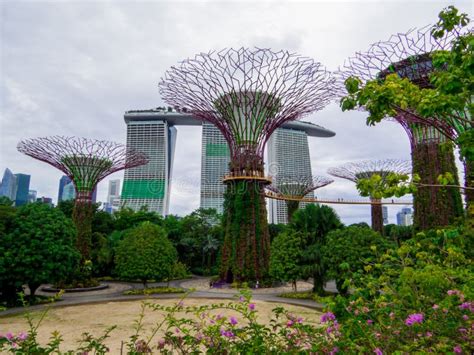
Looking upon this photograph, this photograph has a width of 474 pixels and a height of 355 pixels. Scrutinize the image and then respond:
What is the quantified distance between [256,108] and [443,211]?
1227cm

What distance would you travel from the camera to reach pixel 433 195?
61.7ft

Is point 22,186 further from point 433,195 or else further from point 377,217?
point 433,195

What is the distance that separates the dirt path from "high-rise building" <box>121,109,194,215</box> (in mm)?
64949

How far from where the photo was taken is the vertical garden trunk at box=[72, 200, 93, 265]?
74.4 ft

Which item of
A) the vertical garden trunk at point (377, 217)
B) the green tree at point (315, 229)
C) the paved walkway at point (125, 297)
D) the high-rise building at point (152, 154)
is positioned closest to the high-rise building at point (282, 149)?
the high-rise building at point (152, 154)

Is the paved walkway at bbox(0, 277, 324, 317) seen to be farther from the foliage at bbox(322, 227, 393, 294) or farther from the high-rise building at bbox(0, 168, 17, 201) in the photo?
the high-rise building at bbox(0, 168, 17, 201)

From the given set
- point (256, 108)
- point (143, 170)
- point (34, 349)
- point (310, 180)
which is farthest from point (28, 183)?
point (34, 349)

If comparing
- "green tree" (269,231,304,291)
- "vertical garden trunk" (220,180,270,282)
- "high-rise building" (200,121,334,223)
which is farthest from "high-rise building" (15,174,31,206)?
"green tree" (269,231,304,291)

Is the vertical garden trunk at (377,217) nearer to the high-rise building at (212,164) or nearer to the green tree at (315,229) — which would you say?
the green tree at (315,229)

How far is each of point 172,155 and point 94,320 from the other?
9079 cm

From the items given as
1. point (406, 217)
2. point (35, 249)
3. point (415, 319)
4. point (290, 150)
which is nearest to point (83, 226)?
point (35, 249)

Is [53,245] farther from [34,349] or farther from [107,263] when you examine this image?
[34,349]

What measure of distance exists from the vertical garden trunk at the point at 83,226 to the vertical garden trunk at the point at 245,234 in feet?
29.4

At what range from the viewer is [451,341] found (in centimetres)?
310
